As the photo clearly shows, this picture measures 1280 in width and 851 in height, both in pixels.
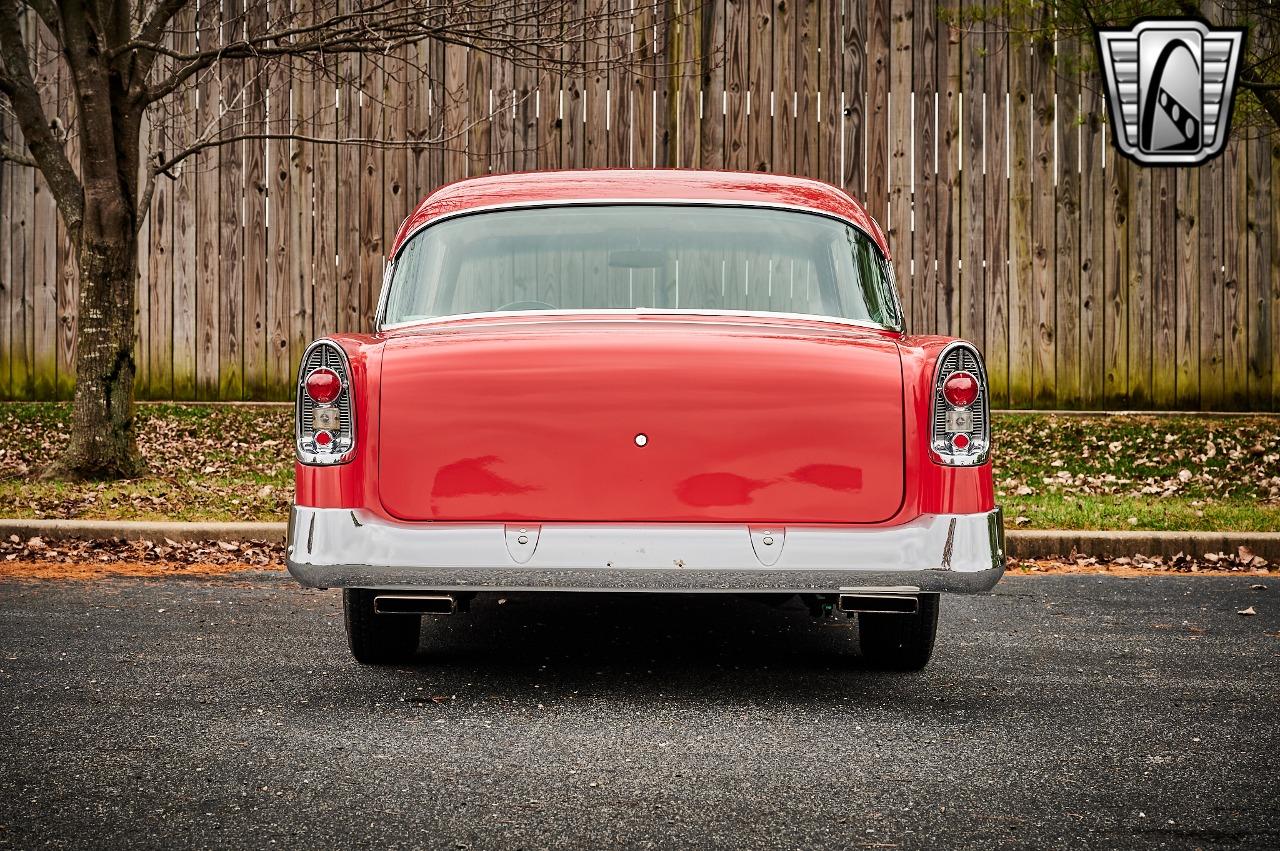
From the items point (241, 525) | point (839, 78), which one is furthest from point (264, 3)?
point (241, 525)

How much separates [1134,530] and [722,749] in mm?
4527

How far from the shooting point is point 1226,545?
24.0 ft

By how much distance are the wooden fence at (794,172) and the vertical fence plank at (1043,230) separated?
2cm

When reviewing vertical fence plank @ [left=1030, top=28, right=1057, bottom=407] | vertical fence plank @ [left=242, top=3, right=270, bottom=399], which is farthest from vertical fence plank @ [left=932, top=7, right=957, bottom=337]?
vertical fence plank @ [left=242, top=3, right=270, bottom=399]

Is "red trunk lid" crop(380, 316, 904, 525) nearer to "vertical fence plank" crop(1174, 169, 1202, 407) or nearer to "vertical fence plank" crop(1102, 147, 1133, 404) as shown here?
"vertical fence plank" crop(1102, 147, 1133, 404)

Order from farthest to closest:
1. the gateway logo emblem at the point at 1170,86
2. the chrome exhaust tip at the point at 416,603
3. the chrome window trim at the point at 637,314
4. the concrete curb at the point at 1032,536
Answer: the gateway logo emblem at the point at 1170,86 → the concrete curb at the point at 1032,536 → the chrome window trim at the point at 637,314 → the chrome exhaust tip at the point at 416,603

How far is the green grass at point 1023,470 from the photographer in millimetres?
8008

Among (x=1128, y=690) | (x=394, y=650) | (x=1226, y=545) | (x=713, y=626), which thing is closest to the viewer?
(x=1128, y=690)

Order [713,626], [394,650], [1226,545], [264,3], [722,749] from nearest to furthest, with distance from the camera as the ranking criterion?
1. [722,749]
2. [394,650]
3. [713,626]
4. [1226,545]
5. [264,3]

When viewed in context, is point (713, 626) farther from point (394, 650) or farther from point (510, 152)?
point (510, 152)

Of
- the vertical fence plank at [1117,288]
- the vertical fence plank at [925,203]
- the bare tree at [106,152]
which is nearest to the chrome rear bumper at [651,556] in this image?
the bare tree at [106,152]

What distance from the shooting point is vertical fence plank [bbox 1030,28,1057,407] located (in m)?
11.9

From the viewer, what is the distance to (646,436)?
4109mm

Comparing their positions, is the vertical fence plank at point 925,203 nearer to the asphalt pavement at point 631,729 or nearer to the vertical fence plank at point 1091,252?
the vertical fence plank at point 1091,252
